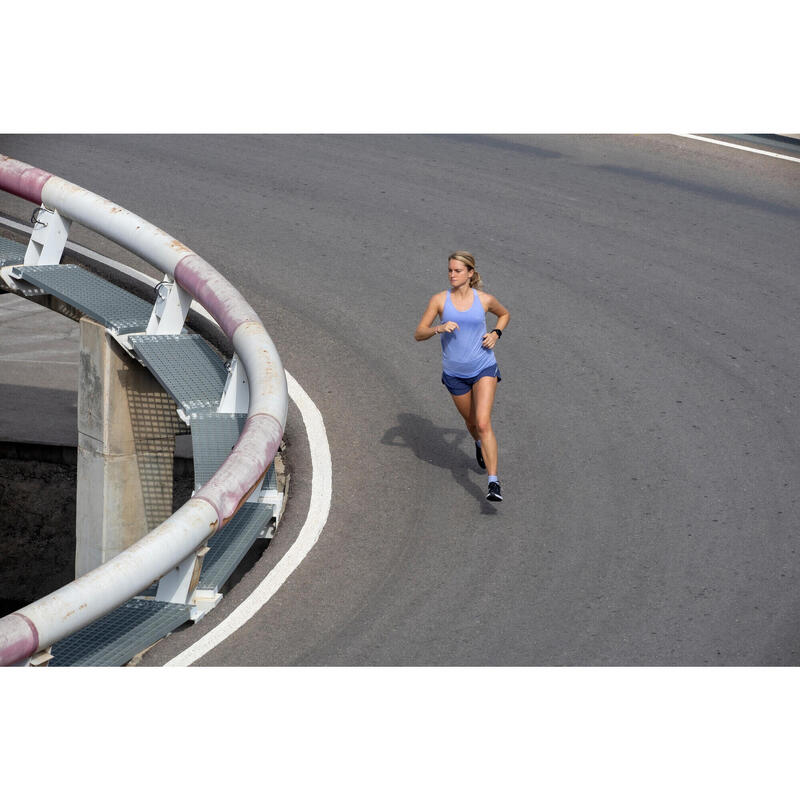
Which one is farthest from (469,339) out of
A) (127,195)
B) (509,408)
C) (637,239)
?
(127,195)

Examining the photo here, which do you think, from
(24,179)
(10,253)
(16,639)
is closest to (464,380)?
(16,639)

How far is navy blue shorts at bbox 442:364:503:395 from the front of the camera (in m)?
8.91

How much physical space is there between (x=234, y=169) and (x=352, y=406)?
5949 millimetres

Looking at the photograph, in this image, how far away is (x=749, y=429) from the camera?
383 inches

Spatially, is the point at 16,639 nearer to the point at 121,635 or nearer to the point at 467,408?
the point at 121,635

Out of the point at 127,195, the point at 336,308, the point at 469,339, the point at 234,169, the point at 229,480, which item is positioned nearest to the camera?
the point at 229,480

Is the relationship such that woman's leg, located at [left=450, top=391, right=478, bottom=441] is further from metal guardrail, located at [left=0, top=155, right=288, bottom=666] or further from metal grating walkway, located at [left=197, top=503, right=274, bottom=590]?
metal grating walkway, located at [left=197, top=503, right=274, bottom=590]

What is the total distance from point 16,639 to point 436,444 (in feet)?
15.2

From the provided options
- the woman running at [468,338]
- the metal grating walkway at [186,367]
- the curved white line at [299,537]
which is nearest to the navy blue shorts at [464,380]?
the woman running at [468,338]

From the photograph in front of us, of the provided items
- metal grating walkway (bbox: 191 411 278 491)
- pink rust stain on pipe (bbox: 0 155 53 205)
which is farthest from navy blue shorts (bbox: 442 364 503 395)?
pink rust stain on pipe (bbox: 0 155 53 205)

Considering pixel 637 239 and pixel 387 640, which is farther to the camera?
pixel 637 239

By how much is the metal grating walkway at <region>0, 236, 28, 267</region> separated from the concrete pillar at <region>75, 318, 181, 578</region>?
1183mm

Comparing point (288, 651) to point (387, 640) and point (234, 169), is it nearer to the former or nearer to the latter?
point (387, 640)

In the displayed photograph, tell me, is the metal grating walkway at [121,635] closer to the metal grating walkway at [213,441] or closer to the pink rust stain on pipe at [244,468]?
the pink rust stain on pipe at [244,468]
